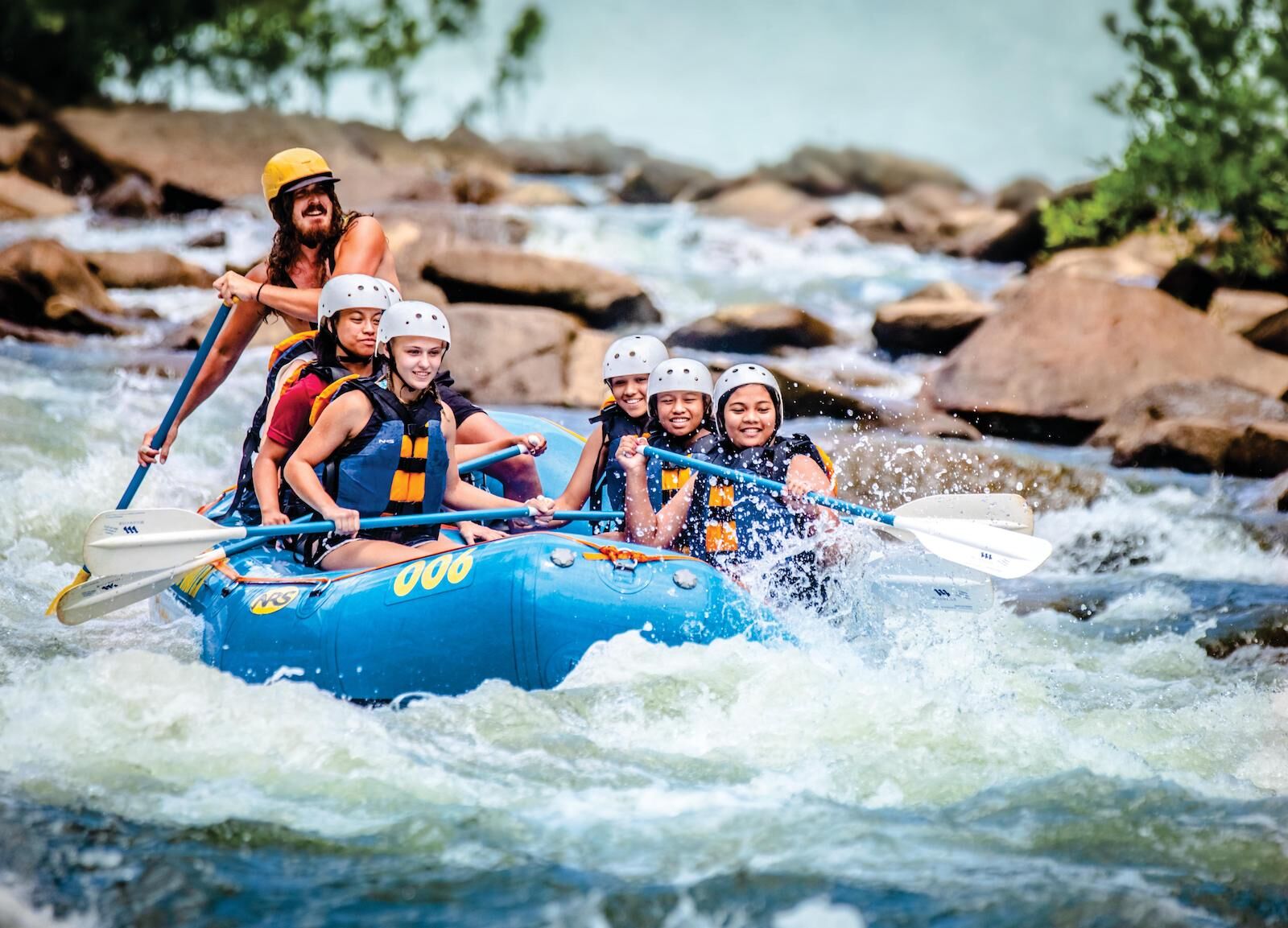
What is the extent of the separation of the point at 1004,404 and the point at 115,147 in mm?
16840

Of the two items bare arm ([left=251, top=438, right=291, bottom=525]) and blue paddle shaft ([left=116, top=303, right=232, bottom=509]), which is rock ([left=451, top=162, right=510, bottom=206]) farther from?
bare arm ([left=251, top=438, right=291, bottom=525])

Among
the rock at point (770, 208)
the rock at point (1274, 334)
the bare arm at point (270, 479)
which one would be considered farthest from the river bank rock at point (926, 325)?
the rock at point (770, 208)

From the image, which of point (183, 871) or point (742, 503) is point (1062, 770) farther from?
point (183, 871)

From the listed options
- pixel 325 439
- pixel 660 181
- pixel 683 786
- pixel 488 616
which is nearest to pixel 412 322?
pixel 325 439

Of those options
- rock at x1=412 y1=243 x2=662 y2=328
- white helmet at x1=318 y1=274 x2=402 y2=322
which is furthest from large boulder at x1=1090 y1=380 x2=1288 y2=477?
white helmet at x1=318 y1=274 x2=402 y2=322

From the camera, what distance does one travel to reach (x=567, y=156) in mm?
39281

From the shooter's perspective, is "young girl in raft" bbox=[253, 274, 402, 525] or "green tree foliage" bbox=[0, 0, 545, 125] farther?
"green tree foliage" bbox=[0, 0, 545, 125]

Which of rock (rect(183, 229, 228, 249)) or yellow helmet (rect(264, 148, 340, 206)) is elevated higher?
rock (rect(183, 229, 228, 249))

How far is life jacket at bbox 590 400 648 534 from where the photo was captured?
5.45 metres

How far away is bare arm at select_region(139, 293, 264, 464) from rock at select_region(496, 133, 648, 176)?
31885mm

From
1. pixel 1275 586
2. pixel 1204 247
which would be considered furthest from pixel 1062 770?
pixel 1204 247

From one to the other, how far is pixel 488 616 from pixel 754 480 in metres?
1.06

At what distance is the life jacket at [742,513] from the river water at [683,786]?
31 centimetres

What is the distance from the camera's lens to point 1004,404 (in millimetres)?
10516
